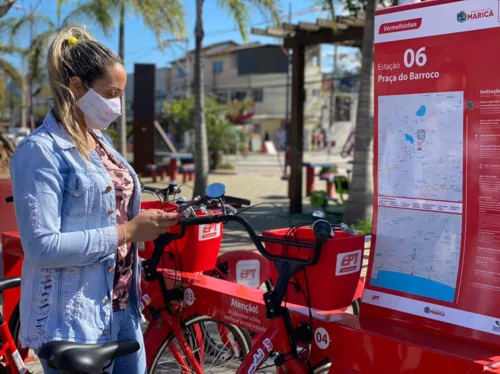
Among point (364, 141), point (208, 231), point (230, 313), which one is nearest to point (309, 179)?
point (364, 141)

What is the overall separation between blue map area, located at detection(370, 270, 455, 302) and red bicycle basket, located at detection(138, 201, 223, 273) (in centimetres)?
105

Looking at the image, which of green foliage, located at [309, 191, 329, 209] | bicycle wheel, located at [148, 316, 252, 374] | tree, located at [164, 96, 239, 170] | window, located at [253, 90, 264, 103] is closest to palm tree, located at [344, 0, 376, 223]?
green foliage, located at [309, 191, 329, 209]

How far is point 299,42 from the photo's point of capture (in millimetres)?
11109

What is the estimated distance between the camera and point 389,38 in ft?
8.38

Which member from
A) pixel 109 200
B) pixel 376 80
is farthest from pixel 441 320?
pixel 109 200

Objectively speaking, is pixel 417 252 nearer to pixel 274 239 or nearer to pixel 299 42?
pixel 274 239

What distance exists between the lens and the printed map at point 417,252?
2.38 meters

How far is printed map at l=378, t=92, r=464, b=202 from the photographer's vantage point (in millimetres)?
2344

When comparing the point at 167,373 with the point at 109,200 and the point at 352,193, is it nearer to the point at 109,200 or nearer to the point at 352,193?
the point at 109,200

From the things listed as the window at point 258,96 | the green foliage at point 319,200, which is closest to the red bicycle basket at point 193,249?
the green foliage at point 319,200

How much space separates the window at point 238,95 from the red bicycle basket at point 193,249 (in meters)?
54.4

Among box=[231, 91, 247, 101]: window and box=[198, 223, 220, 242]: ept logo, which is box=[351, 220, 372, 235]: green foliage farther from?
box=[231, 91, 247, 101]: window

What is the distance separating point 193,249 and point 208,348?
0.81 m

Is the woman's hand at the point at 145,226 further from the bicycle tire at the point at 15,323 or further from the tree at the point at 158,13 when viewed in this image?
the tree at the point at 158,13
